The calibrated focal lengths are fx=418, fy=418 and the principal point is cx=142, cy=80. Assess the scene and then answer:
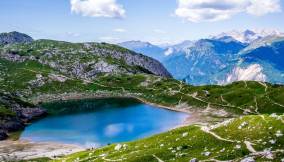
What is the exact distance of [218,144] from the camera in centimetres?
6481

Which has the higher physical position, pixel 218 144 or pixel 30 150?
pixel 218 144

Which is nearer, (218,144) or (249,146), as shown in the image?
(249,146)

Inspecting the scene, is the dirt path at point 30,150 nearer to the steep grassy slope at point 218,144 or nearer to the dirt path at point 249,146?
the steep grassy slope at point 218,144

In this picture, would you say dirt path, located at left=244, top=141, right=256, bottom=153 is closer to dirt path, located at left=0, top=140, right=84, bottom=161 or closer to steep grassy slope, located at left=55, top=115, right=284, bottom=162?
steep grassy slope, located at left=55, top=115, right=284, bottom=162

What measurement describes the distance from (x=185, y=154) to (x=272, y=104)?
145530 mm

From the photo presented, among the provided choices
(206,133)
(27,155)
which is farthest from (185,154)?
(27,155)

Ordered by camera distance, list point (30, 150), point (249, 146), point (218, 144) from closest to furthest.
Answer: point (249, 146)
point (218, 144)
point (30, 150)

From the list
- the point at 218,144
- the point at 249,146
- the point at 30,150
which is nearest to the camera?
the point at 249,146

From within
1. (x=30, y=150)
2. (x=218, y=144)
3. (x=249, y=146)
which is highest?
(x=249, y=146)

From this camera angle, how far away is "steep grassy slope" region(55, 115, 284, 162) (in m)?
59.0

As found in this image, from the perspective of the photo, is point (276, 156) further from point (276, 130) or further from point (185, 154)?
point (185, 154)

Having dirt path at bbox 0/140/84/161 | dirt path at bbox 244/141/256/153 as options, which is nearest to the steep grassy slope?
dirt path at bbox 244/141/256/153

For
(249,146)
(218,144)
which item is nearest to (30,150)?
(218,144)

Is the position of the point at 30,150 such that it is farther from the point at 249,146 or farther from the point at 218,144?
the point at 249,146
